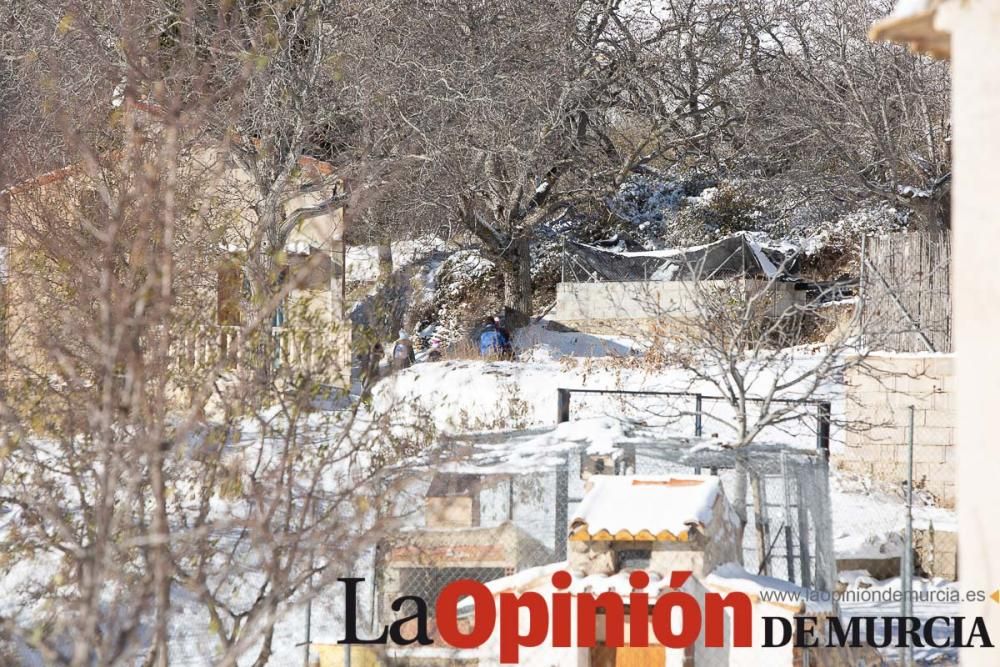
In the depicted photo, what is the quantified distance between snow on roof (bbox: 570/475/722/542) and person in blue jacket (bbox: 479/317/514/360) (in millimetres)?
9028

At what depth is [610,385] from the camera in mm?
15148

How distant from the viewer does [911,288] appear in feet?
43.3

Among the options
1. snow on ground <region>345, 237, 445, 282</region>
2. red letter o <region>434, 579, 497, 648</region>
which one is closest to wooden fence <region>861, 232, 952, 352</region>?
red letter o <region>434, 579, 497, 648</region>

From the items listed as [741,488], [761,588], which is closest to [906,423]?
[741,488]

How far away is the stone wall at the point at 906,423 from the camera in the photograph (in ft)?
39.3

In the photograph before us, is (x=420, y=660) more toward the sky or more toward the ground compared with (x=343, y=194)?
more toward the ground

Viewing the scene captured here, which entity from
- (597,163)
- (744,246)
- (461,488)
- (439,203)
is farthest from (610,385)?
(597,163)

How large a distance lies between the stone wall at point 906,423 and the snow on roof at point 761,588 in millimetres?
4196

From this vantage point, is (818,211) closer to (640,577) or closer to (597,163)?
(597,163)

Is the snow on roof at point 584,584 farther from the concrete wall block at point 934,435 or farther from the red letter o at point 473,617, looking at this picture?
the concrete wall block at point 934,435

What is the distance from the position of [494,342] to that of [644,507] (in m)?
11.1

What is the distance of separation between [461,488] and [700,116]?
58.7ft

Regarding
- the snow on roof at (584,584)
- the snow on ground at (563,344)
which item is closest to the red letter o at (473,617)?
the snow on roof at (584,584)

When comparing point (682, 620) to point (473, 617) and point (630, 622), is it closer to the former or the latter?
point (630, 622)
